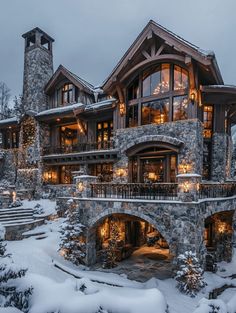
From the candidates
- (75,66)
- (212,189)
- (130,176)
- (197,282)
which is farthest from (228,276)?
(75,66)

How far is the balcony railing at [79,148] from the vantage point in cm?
1956

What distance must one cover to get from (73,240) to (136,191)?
4427 millimetres

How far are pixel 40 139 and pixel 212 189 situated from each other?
53.9 ft

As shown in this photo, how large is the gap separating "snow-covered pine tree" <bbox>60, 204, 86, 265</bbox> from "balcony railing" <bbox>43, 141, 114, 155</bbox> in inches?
295

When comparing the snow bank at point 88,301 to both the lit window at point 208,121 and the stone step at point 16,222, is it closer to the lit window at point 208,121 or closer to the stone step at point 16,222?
the stone step at point 16,222

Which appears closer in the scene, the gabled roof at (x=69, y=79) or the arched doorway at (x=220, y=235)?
the arched doorway at (x=220, y=235)

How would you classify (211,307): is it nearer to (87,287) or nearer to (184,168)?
(87,287)

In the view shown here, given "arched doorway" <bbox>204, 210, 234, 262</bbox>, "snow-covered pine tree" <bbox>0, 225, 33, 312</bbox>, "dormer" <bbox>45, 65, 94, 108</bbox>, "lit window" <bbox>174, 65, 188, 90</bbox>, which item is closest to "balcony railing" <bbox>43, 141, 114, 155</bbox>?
"dormer" <bbox>45, 65, 94, 108</bbox>

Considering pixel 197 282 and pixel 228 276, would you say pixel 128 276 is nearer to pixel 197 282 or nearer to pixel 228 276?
pixel 197 282

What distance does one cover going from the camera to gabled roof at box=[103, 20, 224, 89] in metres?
13.8

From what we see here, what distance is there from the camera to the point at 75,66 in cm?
17562

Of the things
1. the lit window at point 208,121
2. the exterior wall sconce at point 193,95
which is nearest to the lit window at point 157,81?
the exterior wall sconce at point 193,95

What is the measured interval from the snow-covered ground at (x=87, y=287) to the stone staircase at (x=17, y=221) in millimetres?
546

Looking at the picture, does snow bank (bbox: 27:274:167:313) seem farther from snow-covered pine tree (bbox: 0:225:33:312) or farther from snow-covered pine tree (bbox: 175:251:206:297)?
snow-covered pine tree (bbox: 175:251:206:297)
